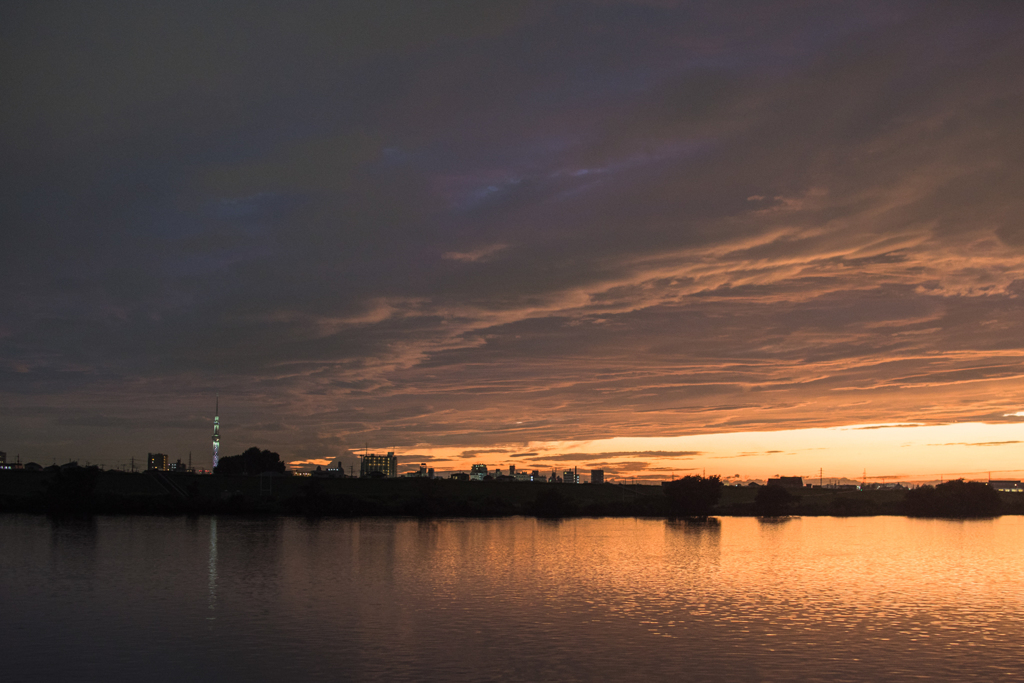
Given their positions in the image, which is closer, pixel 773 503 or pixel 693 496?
pixel 693 496

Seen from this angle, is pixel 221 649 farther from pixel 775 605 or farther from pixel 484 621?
pixel 775 605

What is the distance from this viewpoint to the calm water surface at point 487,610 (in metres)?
39.2

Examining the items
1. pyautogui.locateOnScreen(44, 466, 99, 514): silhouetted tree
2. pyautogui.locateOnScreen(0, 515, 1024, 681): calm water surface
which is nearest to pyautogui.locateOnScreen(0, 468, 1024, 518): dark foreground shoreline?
pyautogui.locateOnScreen(44, 466, 99, 514): silhouetted tree

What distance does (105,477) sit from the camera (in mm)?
169625

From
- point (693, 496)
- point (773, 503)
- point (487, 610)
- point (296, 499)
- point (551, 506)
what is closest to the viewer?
point (487, 610)

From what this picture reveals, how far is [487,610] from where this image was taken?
A: 5366cm

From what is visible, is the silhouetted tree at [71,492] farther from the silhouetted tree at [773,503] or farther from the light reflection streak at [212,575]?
the silhouetted tree at [773,503]

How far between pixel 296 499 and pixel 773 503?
10661 centimetres

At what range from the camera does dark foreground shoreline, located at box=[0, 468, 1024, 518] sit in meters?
143

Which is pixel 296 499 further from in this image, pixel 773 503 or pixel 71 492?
pixel 773 503

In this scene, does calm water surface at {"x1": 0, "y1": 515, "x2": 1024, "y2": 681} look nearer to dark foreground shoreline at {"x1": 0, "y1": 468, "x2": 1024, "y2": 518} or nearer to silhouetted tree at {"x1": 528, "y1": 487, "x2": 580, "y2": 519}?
dark foreground shoreline at {"x1": 0, "y1": 468, "x2": 1024, "y2": 518}

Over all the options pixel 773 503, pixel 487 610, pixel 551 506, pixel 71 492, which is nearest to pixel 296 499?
pixel 71 492

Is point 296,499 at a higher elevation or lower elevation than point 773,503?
higher

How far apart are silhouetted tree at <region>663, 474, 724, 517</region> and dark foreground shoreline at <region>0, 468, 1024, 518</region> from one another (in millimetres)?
2244
